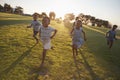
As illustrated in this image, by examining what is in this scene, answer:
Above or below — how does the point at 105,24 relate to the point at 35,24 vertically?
below

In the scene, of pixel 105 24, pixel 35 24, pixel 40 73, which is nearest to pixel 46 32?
pixel 40 73

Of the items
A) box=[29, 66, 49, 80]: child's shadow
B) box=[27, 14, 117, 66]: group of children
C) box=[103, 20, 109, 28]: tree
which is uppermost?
box=[27, 14, 117, 66]: group of children

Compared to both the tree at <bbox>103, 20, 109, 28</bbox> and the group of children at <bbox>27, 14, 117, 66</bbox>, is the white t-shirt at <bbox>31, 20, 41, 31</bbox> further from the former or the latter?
the tree at <bbox>103, 20, 109, 28</bbox>

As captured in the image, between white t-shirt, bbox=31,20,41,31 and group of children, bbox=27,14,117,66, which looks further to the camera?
white t-shirt, bbox=31,20,41,31

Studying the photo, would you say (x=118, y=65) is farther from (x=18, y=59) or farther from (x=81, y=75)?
(x=18, y=59)

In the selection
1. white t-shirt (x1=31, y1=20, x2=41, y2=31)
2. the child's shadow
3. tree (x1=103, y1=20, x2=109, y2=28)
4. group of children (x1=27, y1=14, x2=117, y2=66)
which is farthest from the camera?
tree (x1=103, y1=20, x2=109, y2=28)

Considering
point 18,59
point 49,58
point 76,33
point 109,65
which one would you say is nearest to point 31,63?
point 18,59

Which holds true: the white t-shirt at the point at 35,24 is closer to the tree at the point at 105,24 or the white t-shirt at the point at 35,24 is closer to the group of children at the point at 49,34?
the group of children at the point at 49,34

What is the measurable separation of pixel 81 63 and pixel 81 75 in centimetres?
215

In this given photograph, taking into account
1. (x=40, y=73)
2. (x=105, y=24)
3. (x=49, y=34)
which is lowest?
(x=105, y=24)

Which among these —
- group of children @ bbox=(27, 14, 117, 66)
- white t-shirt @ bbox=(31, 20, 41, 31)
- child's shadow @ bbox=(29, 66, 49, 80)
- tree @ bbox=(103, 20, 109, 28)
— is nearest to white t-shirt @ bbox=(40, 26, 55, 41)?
group of children @ bbox=(27, 14, 117, 66)

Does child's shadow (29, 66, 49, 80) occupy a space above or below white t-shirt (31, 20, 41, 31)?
below

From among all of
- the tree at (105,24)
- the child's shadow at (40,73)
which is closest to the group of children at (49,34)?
the child's shadow at (40,73)

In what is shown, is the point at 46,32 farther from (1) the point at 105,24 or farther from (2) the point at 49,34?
(1) the point at 105,24
